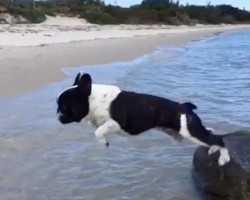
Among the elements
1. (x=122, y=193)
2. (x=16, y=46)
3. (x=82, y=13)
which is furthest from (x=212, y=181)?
(x=82, y=13)

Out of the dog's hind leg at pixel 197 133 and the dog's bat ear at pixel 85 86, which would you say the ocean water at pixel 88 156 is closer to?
the dog's hind leg at pixel 197 133

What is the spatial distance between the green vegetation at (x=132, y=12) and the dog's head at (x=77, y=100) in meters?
33.6

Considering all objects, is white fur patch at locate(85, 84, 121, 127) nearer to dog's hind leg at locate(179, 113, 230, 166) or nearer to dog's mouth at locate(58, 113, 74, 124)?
dog's mouth at locate(58, 113, 74, 124)

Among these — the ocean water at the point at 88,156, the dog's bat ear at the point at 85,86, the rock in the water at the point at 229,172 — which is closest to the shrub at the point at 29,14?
the ocean water at the point at 88,156

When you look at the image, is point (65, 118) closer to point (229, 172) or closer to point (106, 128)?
point (106, 128)

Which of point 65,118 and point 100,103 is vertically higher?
point 100,103

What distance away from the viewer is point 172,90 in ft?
39.4

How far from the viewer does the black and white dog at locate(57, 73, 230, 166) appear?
457 centimetres

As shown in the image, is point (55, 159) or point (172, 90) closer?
point (55, 159)

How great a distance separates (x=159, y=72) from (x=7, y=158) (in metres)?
9.32

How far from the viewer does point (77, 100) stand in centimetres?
457

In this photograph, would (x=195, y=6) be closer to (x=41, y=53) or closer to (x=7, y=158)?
(x=41, y=53)

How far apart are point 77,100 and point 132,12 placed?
50215 millimetres

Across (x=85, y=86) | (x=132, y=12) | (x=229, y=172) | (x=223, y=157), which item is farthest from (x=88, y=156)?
(x=132, y=12)
